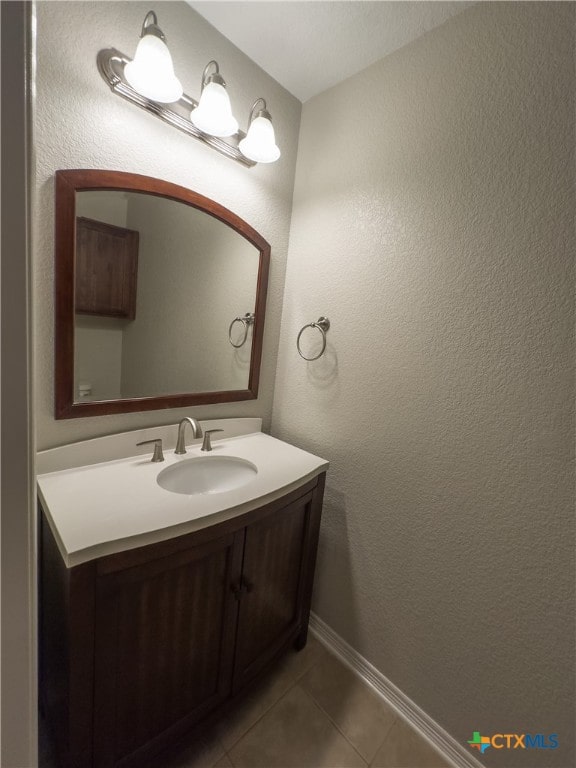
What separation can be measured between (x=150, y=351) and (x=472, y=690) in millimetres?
1563

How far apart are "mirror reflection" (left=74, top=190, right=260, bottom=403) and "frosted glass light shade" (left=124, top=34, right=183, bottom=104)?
0.28 m

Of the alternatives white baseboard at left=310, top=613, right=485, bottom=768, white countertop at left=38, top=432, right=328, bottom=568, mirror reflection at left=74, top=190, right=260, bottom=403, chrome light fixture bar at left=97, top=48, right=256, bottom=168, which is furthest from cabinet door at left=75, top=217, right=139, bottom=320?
white baseboard at left=310, top=613, right=485, bottom=768

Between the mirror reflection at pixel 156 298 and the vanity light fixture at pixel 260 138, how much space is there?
0.28 m

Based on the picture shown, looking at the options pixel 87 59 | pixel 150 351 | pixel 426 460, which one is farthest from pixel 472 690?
pixel 87 59

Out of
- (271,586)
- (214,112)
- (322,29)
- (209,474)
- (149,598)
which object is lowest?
(271,586)

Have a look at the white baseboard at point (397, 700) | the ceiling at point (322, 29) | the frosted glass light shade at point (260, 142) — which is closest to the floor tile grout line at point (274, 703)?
the white baseboard at point (397, 700)

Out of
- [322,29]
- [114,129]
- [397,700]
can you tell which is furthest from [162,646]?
[322,29]

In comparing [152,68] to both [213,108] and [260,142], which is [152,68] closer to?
[213,108]

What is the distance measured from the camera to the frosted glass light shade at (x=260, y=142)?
1.14 m

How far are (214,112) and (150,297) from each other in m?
0.64

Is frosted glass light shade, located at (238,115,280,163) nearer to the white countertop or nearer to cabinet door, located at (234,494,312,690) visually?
the white countertop

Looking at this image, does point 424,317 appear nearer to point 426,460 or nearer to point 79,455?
point 426,460

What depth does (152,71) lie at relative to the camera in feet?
2.91

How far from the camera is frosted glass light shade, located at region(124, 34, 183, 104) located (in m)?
0.87
